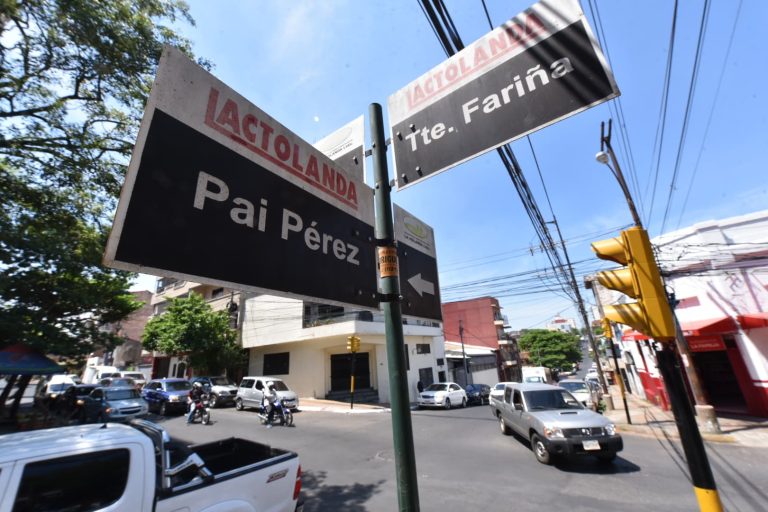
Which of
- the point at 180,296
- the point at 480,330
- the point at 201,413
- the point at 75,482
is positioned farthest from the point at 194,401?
the point at 480,330

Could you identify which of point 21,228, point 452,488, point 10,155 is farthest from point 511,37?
point 21,228

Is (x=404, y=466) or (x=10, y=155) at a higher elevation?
(x=10, y=155)

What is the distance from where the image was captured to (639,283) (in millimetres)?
2428

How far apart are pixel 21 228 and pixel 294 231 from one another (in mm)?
10072

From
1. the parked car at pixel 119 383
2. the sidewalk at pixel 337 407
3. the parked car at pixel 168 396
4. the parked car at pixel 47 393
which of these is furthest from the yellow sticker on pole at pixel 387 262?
the parked car at pixel 47 393

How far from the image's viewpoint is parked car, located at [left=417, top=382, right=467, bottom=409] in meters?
19.1

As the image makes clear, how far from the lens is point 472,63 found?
2.22m

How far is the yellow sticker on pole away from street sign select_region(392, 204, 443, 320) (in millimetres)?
363

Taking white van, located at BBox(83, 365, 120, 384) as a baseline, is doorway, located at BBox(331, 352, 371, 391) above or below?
below

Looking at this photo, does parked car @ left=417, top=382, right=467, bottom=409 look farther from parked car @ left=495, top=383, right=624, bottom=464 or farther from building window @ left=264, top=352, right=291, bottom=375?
building window @ left=264, top=352, right=291, bottom=375

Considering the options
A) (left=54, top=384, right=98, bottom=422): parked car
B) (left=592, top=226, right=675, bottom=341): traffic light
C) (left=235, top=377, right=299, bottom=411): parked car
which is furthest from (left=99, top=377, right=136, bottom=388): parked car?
(left=592, top=226, right=675, bottom=341): traffic light

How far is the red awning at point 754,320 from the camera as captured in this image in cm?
1001

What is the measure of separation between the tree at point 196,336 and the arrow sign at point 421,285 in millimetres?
22712

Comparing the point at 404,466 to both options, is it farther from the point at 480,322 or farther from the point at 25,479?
the point at 480,322
